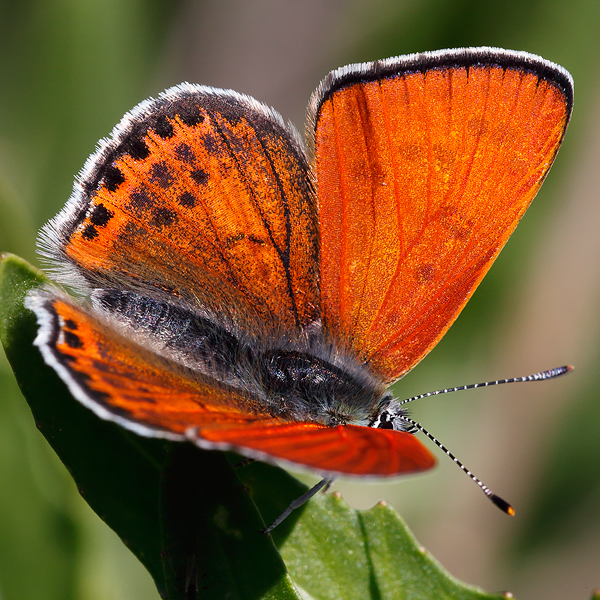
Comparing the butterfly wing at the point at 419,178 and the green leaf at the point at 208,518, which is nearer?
the green leaf at the point at 208,518

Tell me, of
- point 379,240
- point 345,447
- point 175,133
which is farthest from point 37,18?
point 345,447

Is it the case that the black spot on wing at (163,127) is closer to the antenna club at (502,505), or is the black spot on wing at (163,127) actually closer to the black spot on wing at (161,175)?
the black spot on wing at (161,175)

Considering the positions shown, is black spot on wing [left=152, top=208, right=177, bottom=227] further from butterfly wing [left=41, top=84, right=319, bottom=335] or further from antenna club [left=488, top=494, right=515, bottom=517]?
antenna club [left=488, top=494, right=515, bottom=517]

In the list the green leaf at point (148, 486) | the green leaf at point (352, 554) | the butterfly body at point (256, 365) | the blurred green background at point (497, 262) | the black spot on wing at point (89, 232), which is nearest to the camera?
the green leaf at point (148, 486)

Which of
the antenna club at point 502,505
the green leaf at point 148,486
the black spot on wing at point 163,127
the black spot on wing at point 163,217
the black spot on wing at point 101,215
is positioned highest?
the black spot on wing at point 163,127

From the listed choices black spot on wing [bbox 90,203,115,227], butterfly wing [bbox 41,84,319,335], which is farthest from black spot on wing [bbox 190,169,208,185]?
black spot on wing [bbox 90,203,115,227]

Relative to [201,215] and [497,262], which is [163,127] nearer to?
[201,215]

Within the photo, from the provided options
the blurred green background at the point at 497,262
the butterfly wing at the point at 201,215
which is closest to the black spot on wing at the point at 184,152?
the butterfly wing at the point at 201,215
